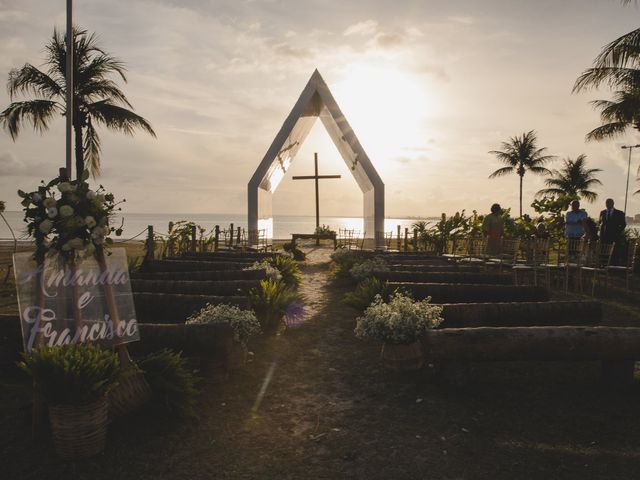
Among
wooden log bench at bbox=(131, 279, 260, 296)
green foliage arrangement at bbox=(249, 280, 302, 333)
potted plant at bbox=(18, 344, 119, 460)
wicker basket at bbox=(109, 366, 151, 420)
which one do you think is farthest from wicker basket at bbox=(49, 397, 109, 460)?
wooden log bench at bbox=(131, 279, 260, 296)

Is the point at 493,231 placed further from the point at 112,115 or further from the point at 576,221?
the point at 112,115

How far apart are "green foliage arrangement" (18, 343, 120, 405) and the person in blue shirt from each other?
12.9 meters

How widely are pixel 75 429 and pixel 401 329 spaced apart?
3453mm

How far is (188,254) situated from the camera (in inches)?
561

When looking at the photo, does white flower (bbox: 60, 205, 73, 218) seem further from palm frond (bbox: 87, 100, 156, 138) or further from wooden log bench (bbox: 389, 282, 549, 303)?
palm frond (bbox: 87, 100, 156, 138)

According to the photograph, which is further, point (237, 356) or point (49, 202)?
point (237, 356)

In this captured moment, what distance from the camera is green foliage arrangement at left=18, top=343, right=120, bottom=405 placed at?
345 centimetres

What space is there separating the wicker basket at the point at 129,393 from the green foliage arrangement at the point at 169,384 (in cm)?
10

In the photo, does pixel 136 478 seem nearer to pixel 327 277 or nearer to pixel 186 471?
pixel 186 471

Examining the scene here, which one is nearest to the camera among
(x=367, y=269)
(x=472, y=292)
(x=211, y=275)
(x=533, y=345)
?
(x=533, y=345)

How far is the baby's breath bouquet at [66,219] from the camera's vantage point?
4016 millimetres

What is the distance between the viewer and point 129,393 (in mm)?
4051

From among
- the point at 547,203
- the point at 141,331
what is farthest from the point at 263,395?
the point at 547,203

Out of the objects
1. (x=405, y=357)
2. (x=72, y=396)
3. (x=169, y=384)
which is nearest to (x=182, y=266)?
(x=405, y=357)
